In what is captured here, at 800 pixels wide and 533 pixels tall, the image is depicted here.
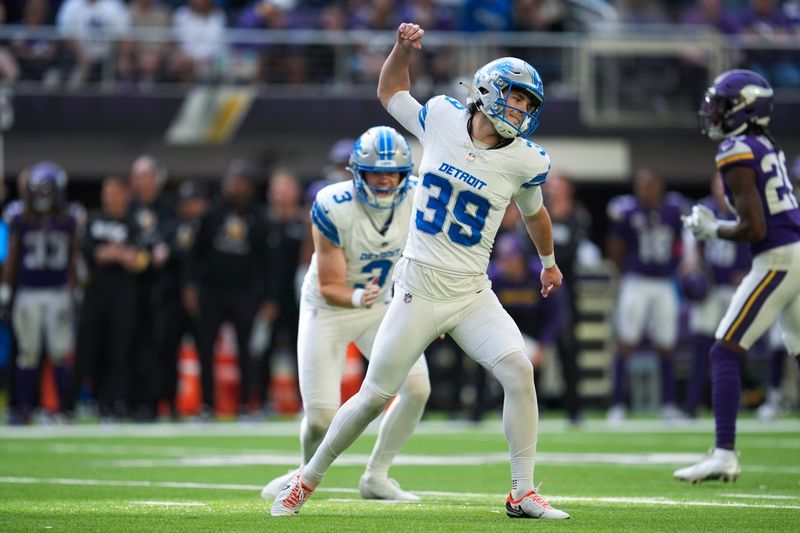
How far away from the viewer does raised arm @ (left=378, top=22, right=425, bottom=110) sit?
643 centimetres

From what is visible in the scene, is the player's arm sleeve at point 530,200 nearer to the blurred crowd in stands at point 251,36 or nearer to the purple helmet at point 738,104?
the purple helmet at point 738,104

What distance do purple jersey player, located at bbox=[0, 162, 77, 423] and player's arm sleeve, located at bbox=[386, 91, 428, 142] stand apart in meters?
7.21

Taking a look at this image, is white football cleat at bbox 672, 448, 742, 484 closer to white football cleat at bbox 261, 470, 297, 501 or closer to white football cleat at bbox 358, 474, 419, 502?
white football cleat at bbox 358, 474, 419, 502

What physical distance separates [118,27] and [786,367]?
8543 mm

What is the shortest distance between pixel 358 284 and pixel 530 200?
135 cm

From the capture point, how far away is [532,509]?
6.15 metres

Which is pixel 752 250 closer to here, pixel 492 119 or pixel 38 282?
pixel 492 119

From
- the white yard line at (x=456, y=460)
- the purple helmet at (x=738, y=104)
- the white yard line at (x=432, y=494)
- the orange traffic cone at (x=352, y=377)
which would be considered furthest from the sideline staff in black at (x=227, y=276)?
the purple helmet at (x=738, y=104)

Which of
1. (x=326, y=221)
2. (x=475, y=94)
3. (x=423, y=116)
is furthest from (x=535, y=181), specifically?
(x=326, y=221)

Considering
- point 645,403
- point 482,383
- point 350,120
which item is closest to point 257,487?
point 482,383

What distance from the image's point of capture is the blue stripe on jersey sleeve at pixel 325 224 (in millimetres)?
7168

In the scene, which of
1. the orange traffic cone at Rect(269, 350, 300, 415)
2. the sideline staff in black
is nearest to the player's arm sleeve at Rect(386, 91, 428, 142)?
the sideline staff in black

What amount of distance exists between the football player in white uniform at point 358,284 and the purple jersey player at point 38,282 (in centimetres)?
634

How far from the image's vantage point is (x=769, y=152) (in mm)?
8156
